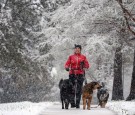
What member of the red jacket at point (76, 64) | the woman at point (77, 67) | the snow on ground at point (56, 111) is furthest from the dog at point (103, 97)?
the red jacket at point (76, 64)

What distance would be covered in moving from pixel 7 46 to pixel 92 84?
9.80 m

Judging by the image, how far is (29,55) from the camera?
2564cm

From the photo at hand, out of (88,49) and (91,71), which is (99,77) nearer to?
(91,71)

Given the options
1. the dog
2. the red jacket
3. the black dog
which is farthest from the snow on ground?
the red jacket

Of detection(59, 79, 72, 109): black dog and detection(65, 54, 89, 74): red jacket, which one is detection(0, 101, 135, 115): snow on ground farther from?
detection(65, 54, 89, 74): red jacket

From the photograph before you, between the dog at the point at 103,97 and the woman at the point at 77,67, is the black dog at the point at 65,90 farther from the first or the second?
the dog at the point at 103,97

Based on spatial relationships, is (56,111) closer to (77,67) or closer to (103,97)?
(77,67)

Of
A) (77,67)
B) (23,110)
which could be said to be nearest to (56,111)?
(23,110)

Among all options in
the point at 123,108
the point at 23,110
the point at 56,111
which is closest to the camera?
the point at 23,110

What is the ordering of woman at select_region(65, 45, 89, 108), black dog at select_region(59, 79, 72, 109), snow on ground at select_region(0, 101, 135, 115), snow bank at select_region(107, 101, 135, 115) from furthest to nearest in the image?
woman at select_region(65, 45, 89, 108) < black dog at select_region(59, 79, 72, 109) < snow bank at select_region(107, 101, 135, 115) < snow on ground at select_region(0, 101, 135, 115)

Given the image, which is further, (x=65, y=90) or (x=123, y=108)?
(x=123, y=108)

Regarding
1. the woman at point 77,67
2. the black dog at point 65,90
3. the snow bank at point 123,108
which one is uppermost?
the woman at point 77,67

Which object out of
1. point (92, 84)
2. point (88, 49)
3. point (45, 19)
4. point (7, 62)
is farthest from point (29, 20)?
point (92, 84)

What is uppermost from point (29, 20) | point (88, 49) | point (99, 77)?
point (29, 20)
